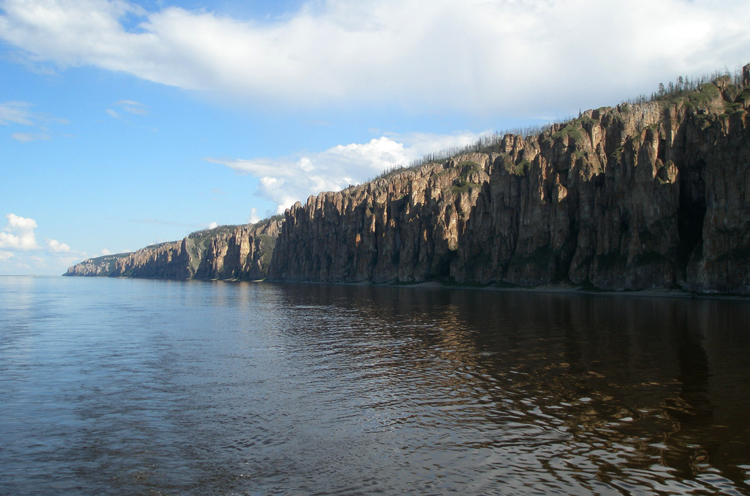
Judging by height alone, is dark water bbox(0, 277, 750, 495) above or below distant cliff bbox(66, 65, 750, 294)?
below

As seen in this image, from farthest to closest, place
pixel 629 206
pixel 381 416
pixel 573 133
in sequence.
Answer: pixel 573 133 → pixel 629 206 → pixel 381 416

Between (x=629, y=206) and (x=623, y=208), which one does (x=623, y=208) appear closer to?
(x=623, y=208)

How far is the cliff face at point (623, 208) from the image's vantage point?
96.9 metres

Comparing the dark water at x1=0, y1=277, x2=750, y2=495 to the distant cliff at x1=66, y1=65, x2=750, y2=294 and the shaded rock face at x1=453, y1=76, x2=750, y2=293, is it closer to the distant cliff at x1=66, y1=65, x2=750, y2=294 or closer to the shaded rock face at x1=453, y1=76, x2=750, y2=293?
the shaded rock face at x1=453, y1=76, x2=750, y2=293

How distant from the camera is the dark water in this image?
14289 millimetres

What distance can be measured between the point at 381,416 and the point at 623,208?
129721mm

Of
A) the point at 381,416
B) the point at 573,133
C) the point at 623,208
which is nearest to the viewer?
the point at 381,416

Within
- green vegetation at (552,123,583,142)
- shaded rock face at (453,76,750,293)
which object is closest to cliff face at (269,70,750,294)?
shaded rock face at (453,76,750,293)

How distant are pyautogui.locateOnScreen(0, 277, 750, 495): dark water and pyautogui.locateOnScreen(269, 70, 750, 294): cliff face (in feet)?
235

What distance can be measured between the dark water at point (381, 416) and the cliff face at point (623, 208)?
7174 centimetres

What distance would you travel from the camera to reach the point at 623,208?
12975 cm

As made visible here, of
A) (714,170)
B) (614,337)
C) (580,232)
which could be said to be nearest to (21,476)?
(614,337)

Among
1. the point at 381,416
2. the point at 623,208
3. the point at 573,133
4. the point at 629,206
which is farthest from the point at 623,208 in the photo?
the point at 381,416

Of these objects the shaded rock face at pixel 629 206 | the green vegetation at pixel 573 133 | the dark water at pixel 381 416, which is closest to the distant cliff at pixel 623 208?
the shaded rock face at pixel 629 206
